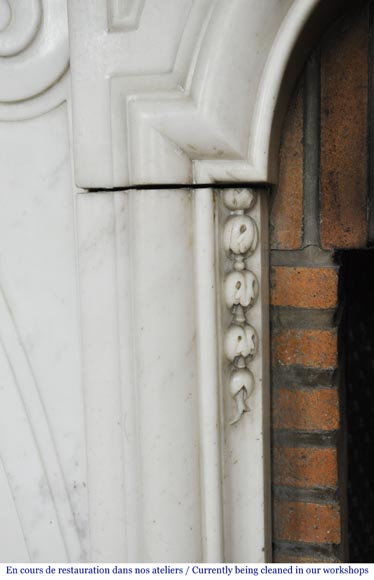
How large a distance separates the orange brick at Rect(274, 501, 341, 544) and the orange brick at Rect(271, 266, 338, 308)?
1.05ft

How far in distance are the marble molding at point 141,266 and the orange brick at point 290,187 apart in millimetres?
44

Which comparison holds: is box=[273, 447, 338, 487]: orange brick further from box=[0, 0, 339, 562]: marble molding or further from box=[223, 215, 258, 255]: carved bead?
box=[223, 215, 258, 255]: carved bead

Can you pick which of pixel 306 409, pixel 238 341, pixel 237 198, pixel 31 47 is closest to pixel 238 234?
pixel 237 198

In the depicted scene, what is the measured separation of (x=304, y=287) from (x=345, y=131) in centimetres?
24

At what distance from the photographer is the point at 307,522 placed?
44.9 inches

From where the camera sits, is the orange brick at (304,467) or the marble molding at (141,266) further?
the orange brick at (304,467)

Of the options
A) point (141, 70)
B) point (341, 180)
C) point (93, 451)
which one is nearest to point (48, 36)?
point (141, 70)

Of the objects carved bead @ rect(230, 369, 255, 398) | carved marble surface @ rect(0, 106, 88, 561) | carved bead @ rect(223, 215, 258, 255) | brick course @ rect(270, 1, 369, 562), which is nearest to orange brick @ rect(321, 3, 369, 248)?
brick course @ rect(270, 1, 369, 562)

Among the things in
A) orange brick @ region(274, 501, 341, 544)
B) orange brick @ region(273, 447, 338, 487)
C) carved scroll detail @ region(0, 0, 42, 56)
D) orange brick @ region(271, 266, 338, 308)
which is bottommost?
orange brick @ region(274, 501, 341, 544)

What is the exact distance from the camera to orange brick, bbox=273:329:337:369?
1095 mm

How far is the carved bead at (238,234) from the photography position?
1.02m

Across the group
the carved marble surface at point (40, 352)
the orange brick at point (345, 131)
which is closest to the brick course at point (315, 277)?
the orange brick at point (345, 131)

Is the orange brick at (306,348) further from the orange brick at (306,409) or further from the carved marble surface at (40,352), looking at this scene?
the carved marble surface at (40,352)
